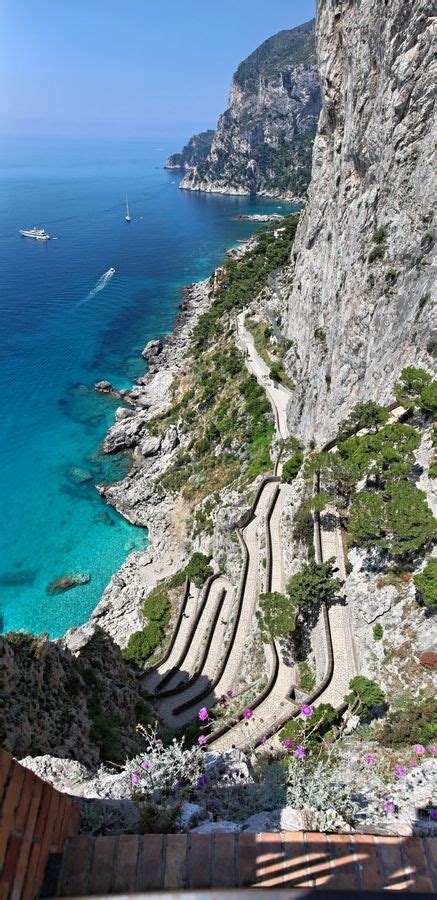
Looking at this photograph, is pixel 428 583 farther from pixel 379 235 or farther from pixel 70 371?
pixel 70 371

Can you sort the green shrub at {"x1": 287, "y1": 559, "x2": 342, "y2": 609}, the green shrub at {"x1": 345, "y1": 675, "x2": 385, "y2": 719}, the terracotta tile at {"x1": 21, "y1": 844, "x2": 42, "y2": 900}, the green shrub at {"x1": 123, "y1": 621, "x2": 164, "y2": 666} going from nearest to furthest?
the terracotta tile at {"x1": 21, "y1": 844, "x2": 42, "y2": 900}, the green shrub at {"x1": 345, "y1": 675, "x2": 385, "y2": 719}, the green shrub at {"x1": 287, "y1": 559, "x2": 342, "y2": 609}, the green shrub at {"x1": 123, "y1": 621, "x2": 164, "y2": 666}

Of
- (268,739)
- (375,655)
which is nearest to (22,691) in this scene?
(268,739)

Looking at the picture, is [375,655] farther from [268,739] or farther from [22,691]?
[22,691]

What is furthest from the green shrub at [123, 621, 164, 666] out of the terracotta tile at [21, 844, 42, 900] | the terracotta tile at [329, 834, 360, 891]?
the terracotta tile at [329, 834, 360, 891]

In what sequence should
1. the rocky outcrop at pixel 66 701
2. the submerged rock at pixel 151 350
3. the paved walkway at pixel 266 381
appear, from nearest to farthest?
1. the rocky outcrop at pixel 66 701
2. the paved walkway at pixel 266 381
3. the submerged rock at pixel 151 350

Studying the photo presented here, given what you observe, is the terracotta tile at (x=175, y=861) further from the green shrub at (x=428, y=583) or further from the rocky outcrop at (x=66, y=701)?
the green shrub at (x=428, y=583)

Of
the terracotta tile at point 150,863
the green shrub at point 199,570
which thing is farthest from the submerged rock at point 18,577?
the terracotta tile at point 150,863

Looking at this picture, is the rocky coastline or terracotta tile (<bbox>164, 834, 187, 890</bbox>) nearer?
terracotta tile (<bbox>164, 834, 187, 890</bbox>)

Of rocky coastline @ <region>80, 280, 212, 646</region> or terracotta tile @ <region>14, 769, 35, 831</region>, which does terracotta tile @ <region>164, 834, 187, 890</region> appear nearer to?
terracotta tile @ <region>14, 769, 35, 831</region>
